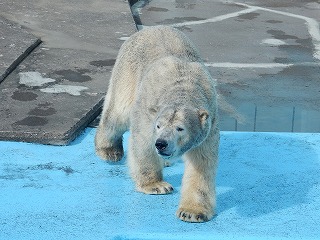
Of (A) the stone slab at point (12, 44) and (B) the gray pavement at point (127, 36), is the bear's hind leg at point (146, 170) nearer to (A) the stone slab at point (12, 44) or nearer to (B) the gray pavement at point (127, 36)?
(B) the gray pavement at point (127, 36)

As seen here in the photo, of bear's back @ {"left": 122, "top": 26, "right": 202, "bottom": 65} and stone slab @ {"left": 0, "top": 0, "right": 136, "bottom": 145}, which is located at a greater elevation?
bear's back @ {"left": 122, "top": 26, "right": 202, "bottom": 65}

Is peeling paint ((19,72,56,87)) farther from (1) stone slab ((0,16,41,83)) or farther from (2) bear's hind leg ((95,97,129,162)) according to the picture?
(2) bear's hind leg ((95,97,129,162))

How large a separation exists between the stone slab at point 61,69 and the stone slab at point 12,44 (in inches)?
2.9

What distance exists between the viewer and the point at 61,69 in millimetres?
7750

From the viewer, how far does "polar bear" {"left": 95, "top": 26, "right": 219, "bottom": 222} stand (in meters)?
4.48

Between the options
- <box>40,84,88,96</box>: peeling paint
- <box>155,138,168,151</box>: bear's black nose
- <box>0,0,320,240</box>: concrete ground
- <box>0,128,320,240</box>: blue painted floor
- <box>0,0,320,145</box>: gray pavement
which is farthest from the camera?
<box>40,84,88,96</box>: peeling paint

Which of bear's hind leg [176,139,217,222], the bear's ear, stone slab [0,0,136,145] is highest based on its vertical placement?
the bear's ear

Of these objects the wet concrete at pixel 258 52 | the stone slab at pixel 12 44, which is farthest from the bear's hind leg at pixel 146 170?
the stone slab at pixel 12 44

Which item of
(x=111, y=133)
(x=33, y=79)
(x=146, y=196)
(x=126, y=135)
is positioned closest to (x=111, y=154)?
(x=111, y=133)

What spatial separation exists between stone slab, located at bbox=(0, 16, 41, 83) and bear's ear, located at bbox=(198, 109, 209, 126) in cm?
324

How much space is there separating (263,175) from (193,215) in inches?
40.5

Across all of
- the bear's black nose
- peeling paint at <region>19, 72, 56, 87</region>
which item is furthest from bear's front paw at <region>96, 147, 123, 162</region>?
peeling paint at <region>19, 72, 56, 87</region>

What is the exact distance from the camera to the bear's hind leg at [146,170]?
16.4 feet

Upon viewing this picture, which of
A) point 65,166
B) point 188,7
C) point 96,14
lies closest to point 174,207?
point 65,166
